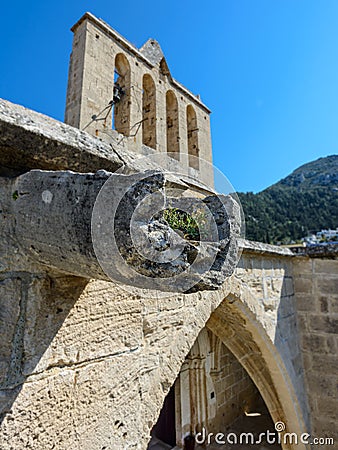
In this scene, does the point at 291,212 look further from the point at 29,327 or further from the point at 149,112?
the point at 29,327

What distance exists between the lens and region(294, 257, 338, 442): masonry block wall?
3557mm

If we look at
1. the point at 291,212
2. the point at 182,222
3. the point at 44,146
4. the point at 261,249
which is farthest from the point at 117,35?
the point at 291,212

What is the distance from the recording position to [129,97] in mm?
5660

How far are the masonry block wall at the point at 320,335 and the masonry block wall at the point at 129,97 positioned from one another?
2157 millimetres

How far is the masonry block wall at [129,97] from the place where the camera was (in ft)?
15.9

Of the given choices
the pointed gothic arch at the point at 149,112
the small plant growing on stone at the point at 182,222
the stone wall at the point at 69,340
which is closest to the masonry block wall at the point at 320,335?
Answer: the stone wall at the point at 69,340

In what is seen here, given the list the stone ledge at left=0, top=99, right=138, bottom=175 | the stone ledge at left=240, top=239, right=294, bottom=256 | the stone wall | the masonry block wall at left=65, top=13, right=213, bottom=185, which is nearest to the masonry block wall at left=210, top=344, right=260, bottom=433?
the stone ledge at left=240, top=239, right=294, bottom=256

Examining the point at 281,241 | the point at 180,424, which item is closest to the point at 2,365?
the point at 180,424

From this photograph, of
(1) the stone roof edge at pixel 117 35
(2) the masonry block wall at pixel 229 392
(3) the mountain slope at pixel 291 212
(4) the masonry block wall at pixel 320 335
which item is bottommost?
(2) the masonry block wall at pixel 229 392

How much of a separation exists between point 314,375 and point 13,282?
13.6 feet

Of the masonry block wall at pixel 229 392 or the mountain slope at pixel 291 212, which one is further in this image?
the mountain slope at pixel 291 212

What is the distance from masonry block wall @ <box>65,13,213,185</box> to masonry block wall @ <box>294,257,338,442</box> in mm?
2157

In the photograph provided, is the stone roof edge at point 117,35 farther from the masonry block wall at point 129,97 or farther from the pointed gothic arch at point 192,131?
the pointed gothic arch at point 192,131

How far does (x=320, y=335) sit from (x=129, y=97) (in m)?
5.25
